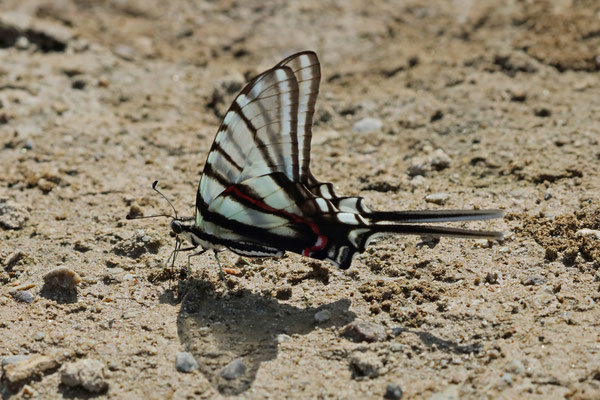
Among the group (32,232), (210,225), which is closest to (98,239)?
(32,232)

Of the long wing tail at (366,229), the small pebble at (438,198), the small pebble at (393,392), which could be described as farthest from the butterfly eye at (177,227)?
the small pebble at (438,198)

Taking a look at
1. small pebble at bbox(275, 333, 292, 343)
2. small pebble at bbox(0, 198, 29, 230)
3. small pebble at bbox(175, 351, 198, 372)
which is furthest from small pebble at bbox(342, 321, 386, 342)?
small pebble at bbox(0, 198, 29, 230)

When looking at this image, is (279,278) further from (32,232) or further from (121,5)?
(121,5)

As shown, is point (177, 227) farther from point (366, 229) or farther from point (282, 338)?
point (366, 229)

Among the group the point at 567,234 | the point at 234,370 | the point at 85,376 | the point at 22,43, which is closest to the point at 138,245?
the point at 85,376

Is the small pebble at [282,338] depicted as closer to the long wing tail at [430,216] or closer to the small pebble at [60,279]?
the long wing tail at [430,216]

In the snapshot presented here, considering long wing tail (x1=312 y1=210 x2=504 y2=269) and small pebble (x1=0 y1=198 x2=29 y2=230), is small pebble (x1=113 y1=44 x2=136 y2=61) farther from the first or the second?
long wing tail (x1=312 y1=210 x2=504 y2=269)
